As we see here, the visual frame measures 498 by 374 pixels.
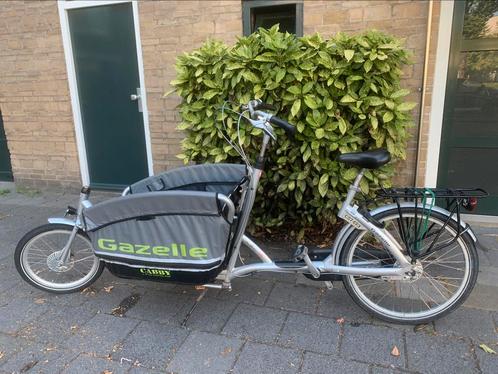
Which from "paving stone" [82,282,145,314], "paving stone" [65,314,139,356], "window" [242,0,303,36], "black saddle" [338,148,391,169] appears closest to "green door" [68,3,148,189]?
"window" [242,0,303,36]

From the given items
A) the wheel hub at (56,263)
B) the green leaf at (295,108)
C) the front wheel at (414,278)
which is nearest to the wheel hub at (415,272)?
the front wheel at (414,278)

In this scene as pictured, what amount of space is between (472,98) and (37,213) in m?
4.80

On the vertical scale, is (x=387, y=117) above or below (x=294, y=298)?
above

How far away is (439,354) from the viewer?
7.06ft

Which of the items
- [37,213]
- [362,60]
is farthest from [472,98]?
[37,213]

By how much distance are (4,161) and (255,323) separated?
17.5 feet

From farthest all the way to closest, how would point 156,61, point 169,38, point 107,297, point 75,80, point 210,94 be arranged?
point 75,80 → point 156,61 → point 169,38 → point 210,94 → point 107,297

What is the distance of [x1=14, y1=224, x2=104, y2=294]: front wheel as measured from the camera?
8.98 ft

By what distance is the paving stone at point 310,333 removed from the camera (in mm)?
2256

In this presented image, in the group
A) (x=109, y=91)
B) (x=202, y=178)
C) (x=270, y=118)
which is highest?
(x=109, y=91)

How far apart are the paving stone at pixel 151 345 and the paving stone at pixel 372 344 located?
0.96 m

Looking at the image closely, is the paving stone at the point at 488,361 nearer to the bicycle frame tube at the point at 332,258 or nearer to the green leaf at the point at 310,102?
the bicycle frame tube at the point at 332,258

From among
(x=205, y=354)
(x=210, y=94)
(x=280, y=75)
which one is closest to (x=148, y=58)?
(x=210, y=94)

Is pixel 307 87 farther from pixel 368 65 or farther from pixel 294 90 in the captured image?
pixel 368 65
